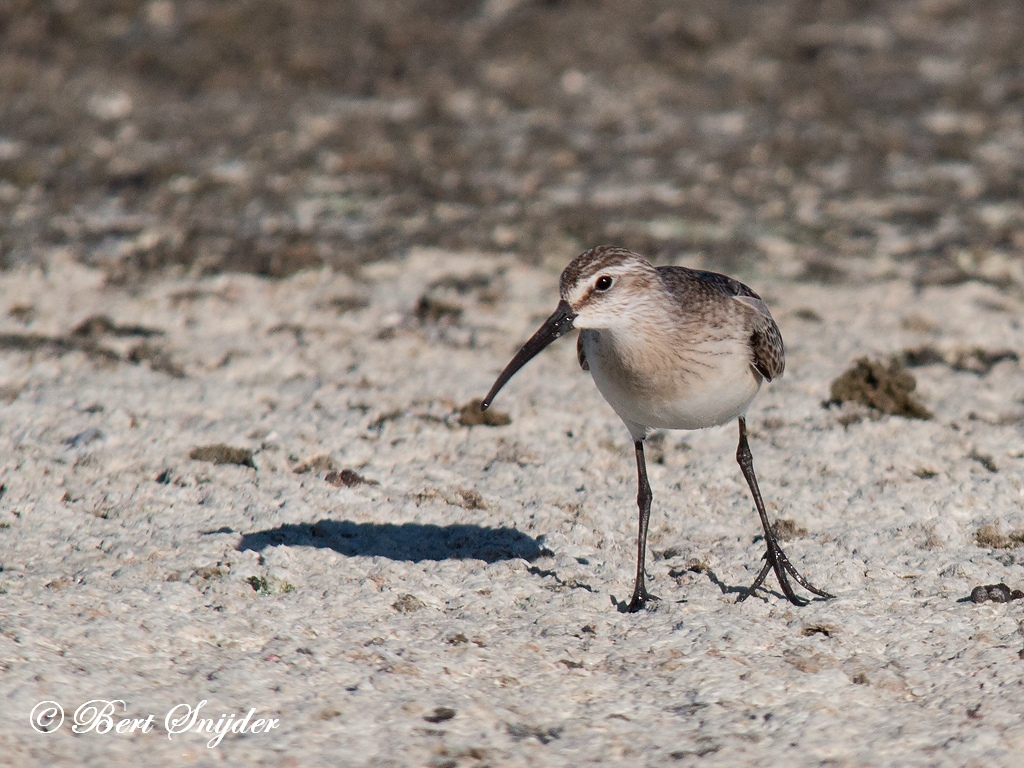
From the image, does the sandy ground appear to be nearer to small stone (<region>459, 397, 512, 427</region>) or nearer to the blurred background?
small stone (<region>459, 397, 512, 427</region>)

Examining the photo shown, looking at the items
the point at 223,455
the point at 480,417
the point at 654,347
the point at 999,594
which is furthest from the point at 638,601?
the point at 223,455

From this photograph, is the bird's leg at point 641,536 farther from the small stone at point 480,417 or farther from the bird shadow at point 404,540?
the small stone at point 480,417

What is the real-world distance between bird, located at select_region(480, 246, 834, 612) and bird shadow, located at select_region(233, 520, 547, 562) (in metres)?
0.61

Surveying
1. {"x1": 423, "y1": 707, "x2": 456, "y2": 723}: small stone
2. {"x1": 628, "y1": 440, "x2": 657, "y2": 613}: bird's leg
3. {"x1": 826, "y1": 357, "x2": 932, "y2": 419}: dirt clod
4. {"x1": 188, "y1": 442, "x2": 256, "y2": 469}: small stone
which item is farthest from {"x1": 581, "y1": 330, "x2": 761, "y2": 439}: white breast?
{"x1": 188, "y1": 442, "x2": 256, "y2": 469}: small stone

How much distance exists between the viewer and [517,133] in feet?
35.5

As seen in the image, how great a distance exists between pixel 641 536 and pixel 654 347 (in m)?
0.81

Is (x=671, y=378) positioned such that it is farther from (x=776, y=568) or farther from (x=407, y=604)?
(x=407, y=604)

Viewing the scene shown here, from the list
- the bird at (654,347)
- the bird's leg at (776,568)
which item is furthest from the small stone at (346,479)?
the bird's leg at (776,568)

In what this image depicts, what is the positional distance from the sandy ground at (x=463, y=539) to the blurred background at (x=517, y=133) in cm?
79

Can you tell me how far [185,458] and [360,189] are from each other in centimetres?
414

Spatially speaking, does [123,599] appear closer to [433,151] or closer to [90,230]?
[90,230]

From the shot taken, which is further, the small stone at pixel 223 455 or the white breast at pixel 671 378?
the small stone at pixel 223 455

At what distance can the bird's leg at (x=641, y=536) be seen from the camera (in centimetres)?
511

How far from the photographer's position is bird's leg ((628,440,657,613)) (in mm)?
5105
